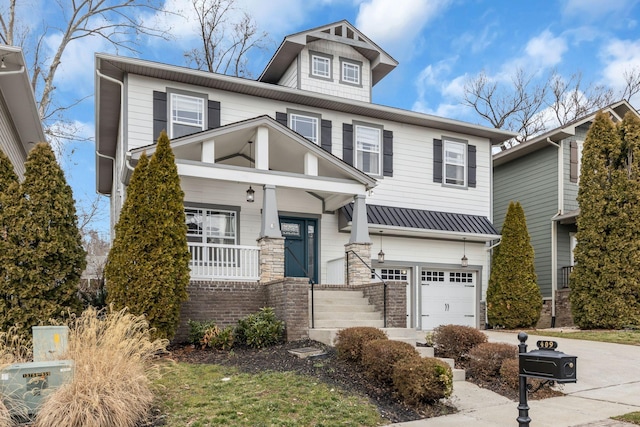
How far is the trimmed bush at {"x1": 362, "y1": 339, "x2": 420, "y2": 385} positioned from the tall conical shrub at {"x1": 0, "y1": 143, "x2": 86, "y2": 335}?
471 cm

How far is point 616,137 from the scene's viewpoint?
1521cm

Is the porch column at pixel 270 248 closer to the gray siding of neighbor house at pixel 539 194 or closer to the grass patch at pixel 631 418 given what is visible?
the grass patch at pixel 631 418

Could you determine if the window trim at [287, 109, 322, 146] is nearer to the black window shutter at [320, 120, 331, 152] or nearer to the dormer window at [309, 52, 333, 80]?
the black window shutter at [320, 120, 331, 152]

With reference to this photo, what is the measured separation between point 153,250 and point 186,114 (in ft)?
16.5

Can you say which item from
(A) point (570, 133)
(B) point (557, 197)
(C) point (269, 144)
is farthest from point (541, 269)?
(C) point (269, 144)

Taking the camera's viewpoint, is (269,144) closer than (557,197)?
Yes

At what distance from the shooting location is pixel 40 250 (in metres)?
8.59

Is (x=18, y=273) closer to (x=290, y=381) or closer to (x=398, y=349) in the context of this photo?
(x=290, y=381)

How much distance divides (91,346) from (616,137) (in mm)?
14560

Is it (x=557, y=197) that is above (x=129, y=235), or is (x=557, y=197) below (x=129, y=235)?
above

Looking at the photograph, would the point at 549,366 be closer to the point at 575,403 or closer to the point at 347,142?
the point at 575,403

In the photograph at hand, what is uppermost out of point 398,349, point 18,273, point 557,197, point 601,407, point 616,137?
point 616,137

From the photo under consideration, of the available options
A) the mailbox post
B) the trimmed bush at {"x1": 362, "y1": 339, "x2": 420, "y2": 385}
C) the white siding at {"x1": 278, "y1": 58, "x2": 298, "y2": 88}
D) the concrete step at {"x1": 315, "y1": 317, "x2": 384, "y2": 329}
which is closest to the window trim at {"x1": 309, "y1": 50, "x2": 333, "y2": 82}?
the white siding at {"x1": 278, "y1": 58, "x2": 298, "y2": 88}

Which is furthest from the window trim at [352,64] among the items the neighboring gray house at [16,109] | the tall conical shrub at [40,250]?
the tall conical shrub at [40,250]
